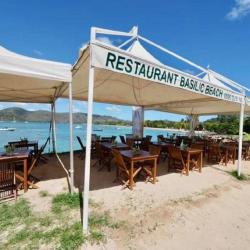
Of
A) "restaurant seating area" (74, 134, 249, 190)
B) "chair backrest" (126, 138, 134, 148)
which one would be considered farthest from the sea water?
"chair backrest" (126, 138, 134, 148)

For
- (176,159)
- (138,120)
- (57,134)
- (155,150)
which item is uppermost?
(138,120)

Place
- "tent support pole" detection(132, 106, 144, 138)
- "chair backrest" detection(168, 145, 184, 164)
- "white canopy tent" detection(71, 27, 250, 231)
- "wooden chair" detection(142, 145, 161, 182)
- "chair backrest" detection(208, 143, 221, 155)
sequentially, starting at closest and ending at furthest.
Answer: "white canopy tent" detection(71, 27, 250, 231)
"wooden chair" detection(142, 145, 161, 182)
"chair backrest" detection(168, 145, 184, 164)
"chair backrest" detection(208, 143, 221, 155)
"tent support pole" detection(132, 106, 144, 138)

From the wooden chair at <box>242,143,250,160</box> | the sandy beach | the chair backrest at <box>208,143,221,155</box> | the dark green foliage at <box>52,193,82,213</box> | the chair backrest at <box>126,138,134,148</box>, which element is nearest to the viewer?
the sandy beach

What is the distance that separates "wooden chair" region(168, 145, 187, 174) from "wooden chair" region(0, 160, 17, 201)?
3992 millimetres

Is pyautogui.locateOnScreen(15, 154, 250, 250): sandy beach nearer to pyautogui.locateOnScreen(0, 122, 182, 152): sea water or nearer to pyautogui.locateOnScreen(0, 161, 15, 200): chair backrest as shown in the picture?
pyautogui.locateOnScreen(0, 161, 15, 200): chair backrest

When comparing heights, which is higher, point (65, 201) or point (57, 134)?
point (65, 201)

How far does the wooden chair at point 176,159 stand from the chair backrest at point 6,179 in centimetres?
400

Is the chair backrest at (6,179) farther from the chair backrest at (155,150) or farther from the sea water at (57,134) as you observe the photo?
the sea water at (57,134)

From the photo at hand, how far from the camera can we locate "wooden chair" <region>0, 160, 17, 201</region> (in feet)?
10.4

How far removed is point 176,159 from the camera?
17.6 ft

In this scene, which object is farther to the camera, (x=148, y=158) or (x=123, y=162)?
(x=148, y=158)

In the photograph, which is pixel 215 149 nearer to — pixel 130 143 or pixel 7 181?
pixel 130 143

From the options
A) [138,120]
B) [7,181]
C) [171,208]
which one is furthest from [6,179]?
[138,120]

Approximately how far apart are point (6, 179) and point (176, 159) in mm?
4271
